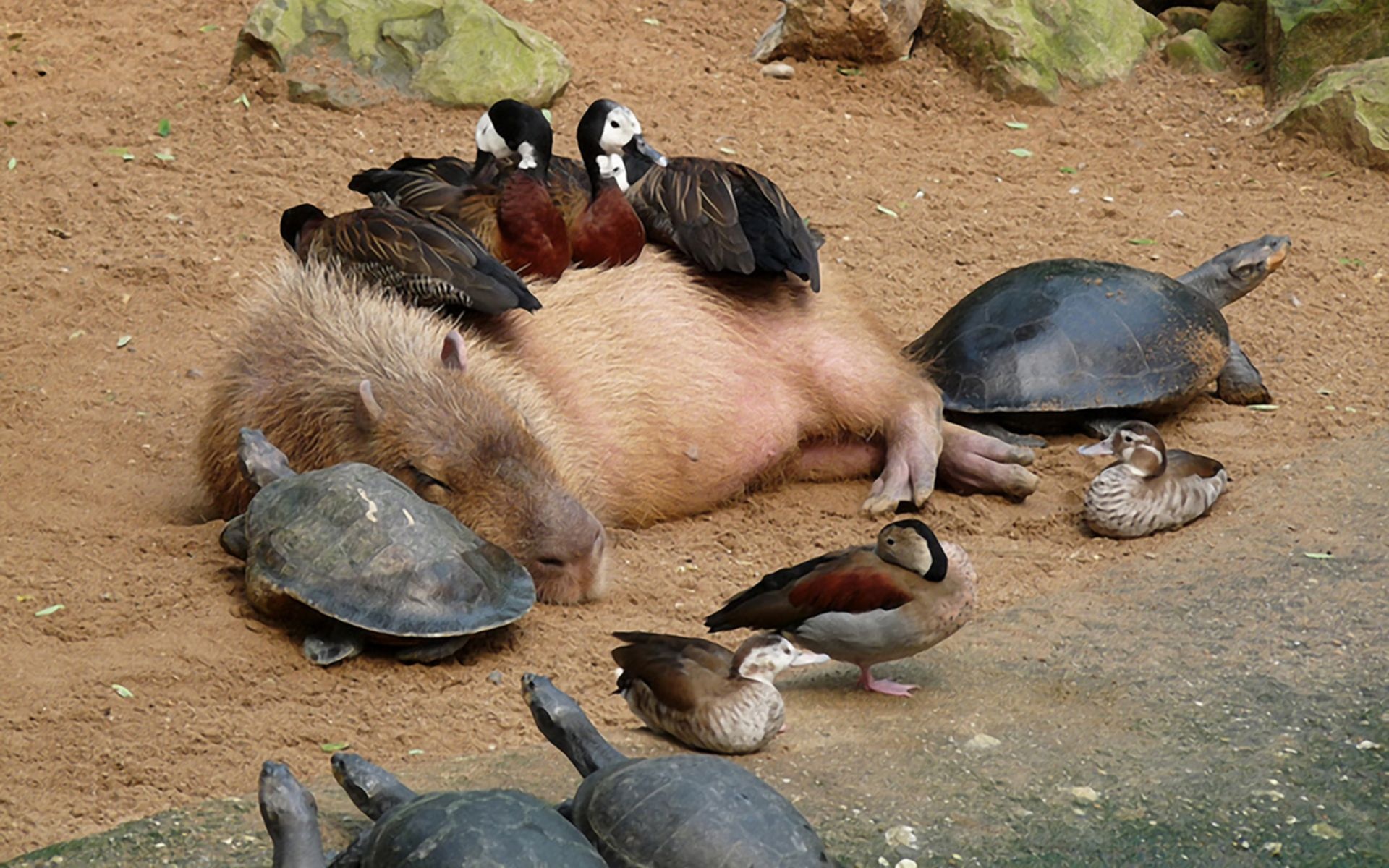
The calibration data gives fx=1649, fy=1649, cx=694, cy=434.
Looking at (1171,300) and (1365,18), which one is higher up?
(1365,18)

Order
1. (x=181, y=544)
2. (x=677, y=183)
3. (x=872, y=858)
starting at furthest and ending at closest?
(x=677, y=183), (x=181, y=544), (x=872, y=858)

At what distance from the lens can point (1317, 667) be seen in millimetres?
3762

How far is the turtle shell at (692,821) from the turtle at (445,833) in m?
0.09

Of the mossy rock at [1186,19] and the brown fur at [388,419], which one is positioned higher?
the mossy rock at [1186,19]

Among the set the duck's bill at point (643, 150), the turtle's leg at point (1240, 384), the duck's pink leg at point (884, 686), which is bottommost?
the turtle's leg at point (1240, 384)

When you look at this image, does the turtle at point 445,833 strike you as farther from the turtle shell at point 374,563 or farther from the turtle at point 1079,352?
the turtle at point 1079,352

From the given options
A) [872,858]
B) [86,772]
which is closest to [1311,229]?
[872,858]

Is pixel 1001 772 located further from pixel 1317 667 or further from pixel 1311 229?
pixel 1311 229

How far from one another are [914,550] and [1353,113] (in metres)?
5.71

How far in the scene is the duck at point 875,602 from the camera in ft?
11.7

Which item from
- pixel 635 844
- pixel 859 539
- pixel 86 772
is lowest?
pixel 859 539

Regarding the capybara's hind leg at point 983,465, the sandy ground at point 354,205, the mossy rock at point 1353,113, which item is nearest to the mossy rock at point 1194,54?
the sandy ground at point 354,205

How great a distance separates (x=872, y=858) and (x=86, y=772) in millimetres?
1583

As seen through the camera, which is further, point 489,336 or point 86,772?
point 489,336
